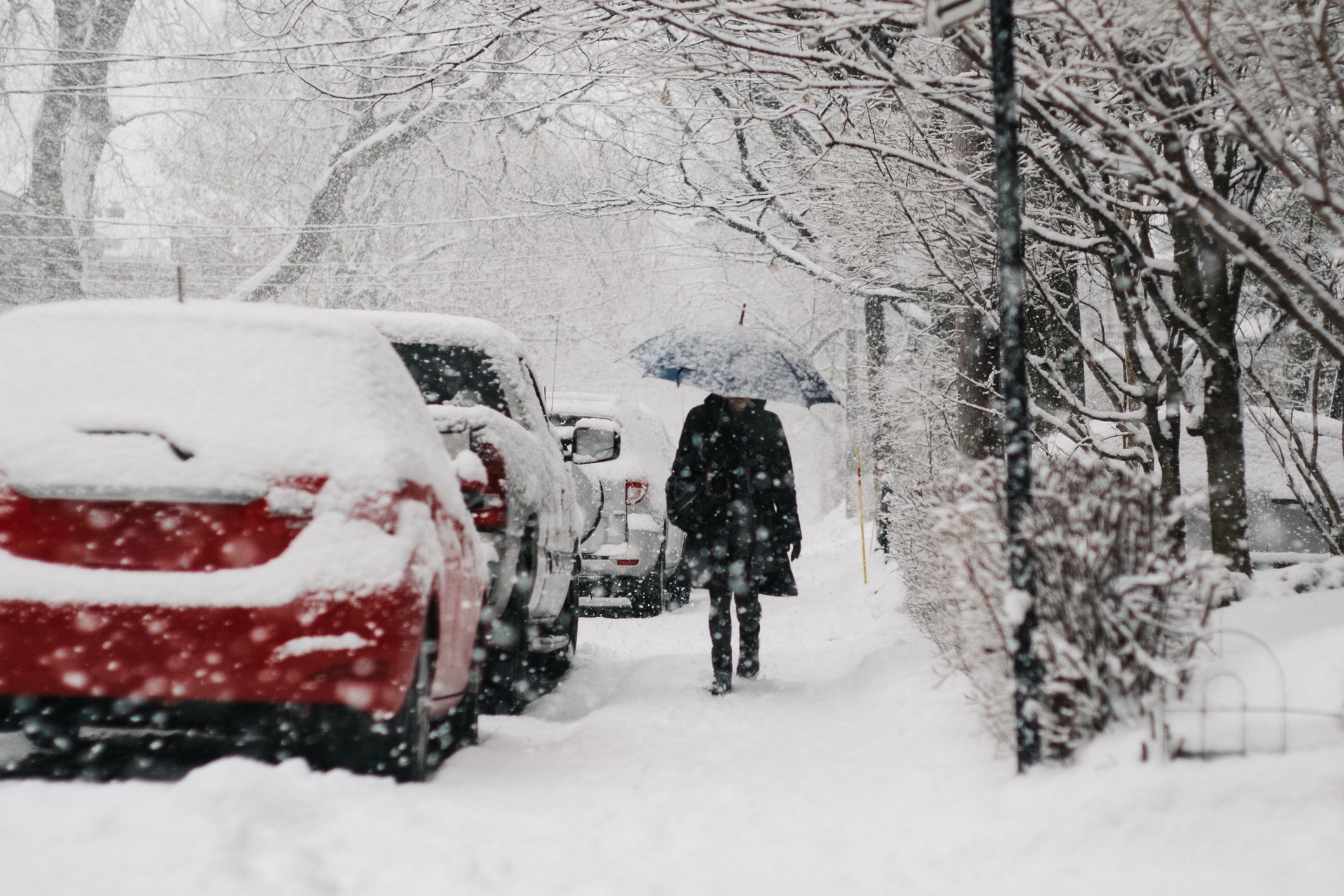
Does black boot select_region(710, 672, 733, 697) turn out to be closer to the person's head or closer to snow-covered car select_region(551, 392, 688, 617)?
the person's head

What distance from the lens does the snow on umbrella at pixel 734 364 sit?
23.6 ft

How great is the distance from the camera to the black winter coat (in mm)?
7406

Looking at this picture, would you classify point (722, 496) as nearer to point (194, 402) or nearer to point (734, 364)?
point (734, 364)

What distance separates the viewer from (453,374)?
6.46m

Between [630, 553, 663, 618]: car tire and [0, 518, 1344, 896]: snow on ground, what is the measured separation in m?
6.62

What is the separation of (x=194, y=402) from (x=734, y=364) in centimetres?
394

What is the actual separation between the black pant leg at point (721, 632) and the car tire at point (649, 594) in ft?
14.2

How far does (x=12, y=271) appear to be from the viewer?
26.3 meters

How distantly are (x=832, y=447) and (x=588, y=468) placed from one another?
3778 cm

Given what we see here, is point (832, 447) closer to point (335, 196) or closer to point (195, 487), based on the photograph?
point (335, 196)

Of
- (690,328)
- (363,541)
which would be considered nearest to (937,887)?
(363,541)

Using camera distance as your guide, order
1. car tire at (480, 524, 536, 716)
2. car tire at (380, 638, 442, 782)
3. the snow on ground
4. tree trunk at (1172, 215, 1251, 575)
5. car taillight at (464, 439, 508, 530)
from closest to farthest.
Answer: the snow on ground → car tire at (380, 638, 442, 782) → car taillight at (464, 439, 508, 530) → car tire at (480, 524, 536, 716) → tree trunk at (1172, 215, 1251, 575)

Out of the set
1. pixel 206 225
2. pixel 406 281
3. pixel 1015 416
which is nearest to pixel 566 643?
pixel 1015 416

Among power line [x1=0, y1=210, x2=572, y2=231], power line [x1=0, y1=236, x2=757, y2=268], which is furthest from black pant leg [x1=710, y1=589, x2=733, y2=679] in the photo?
power line [x1=0, y1=236, x2=757, y2=268]
